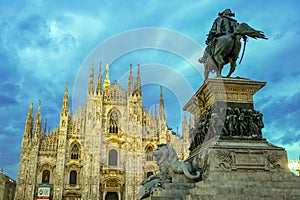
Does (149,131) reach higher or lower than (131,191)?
higher

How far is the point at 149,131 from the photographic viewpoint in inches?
1431

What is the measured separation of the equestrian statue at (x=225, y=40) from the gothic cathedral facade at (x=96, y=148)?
27119 mm

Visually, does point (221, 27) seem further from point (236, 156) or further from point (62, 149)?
point (62, 149)

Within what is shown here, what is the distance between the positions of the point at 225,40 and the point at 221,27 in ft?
1.64

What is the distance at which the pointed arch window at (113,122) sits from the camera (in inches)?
1414

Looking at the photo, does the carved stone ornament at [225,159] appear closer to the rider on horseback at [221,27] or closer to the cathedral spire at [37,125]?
the rider on horseback at [221,27]

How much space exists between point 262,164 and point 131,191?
27.9m

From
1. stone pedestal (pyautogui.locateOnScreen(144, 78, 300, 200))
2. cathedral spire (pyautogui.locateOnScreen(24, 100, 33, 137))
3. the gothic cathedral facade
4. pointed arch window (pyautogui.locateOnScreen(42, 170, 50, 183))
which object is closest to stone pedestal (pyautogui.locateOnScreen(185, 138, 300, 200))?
stone pedestal (pyautogui.locateOnScreen(144, 78, 300, 200))

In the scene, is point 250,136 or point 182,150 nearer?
point 250,136

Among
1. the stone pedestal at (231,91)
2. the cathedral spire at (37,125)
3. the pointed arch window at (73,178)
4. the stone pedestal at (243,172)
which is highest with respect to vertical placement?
the cathedral spire at (37,125)

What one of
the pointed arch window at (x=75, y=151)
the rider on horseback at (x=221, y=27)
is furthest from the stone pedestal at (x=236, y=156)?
the pointed arch window at (x=75, y=151)

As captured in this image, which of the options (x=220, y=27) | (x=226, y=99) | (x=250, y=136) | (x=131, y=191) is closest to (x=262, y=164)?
(x=250, y=136)

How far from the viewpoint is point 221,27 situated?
26.1ft

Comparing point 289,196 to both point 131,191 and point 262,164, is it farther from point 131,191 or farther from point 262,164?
point 131,191
